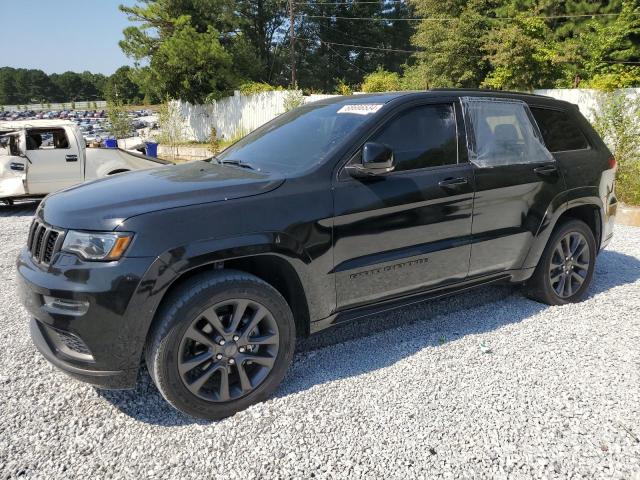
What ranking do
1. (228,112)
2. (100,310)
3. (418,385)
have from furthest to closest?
(228,112), (418,385), (100,310)

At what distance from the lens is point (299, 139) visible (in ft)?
11.1

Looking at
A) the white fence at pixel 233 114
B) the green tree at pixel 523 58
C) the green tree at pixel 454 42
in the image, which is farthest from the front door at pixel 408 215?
the green tree at pixel 454 42

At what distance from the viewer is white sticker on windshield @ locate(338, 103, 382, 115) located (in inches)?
127

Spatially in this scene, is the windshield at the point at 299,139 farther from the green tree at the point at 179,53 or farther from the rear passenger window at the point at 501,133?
the green tree at the point at 179,53

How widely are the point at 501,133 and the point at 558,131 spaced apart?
75 centimetres

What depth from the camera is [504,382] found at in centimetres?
301

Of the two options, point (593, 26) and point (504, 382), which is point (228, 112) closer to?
point (593, 26)

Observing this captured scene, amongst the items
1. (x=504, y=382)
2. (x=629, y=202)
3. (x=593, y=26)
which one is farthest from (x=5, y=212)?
(x=593, y=26)

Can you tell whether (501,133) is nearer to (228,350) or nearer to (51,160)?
(228,350)

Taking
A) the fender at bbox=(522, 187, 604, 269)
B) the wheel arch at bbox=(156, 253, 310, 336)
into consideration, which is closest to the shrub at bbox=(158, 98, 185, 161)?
the fender at bbox=(522, 187, 604, 269)

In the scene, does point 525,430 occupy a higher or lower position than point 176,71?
lower

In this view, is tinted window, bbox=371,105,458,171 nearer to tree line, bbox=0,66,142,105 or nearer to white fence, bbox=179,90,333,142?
white fence, bbox=179,90,333,142

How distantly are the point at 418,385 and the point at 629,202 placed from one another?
6.55 m

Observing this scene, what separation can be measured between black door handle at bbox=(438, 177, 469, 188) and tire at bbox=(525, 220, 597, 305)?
1.20m
